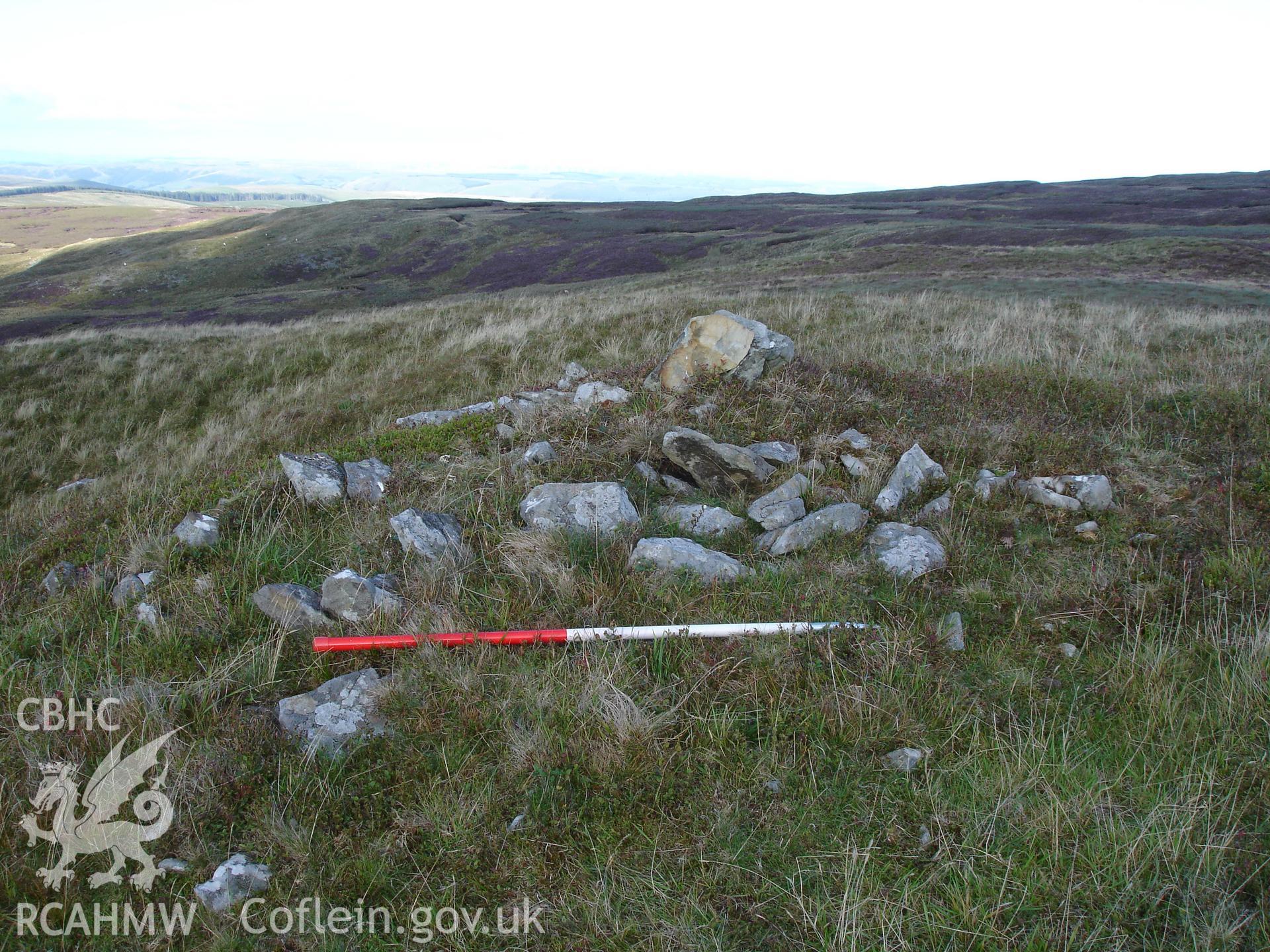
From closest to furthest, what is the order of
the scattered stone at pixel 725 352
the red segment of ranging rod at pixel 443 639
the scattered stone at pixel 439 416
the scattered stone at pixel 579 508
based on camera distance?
the red segment of ranging rod at pixel 443 639
the scattered stone at pixel 579 508
the scattered stone at pixel 725 352
the scattered stone at pixel 439 416

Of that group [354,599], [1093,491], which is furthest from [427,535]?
[1093,491]

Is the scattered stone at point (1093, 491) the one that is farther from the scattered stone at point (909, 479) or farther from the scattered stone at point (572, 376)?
the scattered stone at point (572, 376)

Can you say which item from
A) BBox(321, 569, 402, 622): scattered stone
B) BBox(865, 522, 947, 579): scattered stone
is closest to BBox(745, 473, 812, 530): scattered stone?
BBox(865, 522, 947, 579): scattered stone

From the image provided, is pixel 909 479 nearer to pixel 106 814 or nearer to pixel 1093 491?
pixel 1093 491

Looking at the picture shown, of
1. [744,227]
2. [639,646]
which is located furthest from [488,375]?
[744,227]

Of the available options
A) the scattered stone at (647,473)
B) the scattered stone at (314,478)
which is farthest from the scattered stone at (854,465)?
the scattered stone at (314,478)

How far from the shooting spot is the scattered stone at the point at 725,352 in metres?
7.37

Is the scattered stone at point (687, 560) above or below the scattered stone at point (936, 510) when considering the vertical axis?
below

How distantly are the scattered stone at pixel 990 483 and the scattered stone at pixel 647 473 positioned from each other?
96.9 inches

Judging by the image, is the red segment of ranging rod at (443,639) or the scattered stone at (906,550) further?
the scattered stone at (906,550)

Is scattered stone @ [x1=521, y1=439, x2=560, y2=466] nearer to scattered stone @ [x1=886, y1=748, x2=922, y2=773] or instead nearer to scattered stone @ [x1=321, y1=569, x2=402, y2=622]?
scattered stone @ [x1=321, y1=569, x2=402, y2=622]

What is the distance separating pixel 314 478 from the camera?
16.8 feet

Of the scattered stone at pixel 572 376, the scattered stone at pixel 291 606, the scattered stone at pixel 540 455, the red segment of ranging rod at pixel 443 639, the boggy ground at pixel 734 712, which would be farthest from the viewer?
the scattered stone at pixel 572 376

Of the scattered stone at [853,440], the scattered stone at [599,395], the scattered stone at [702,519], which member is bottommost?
the scattered stone at [702,519]
